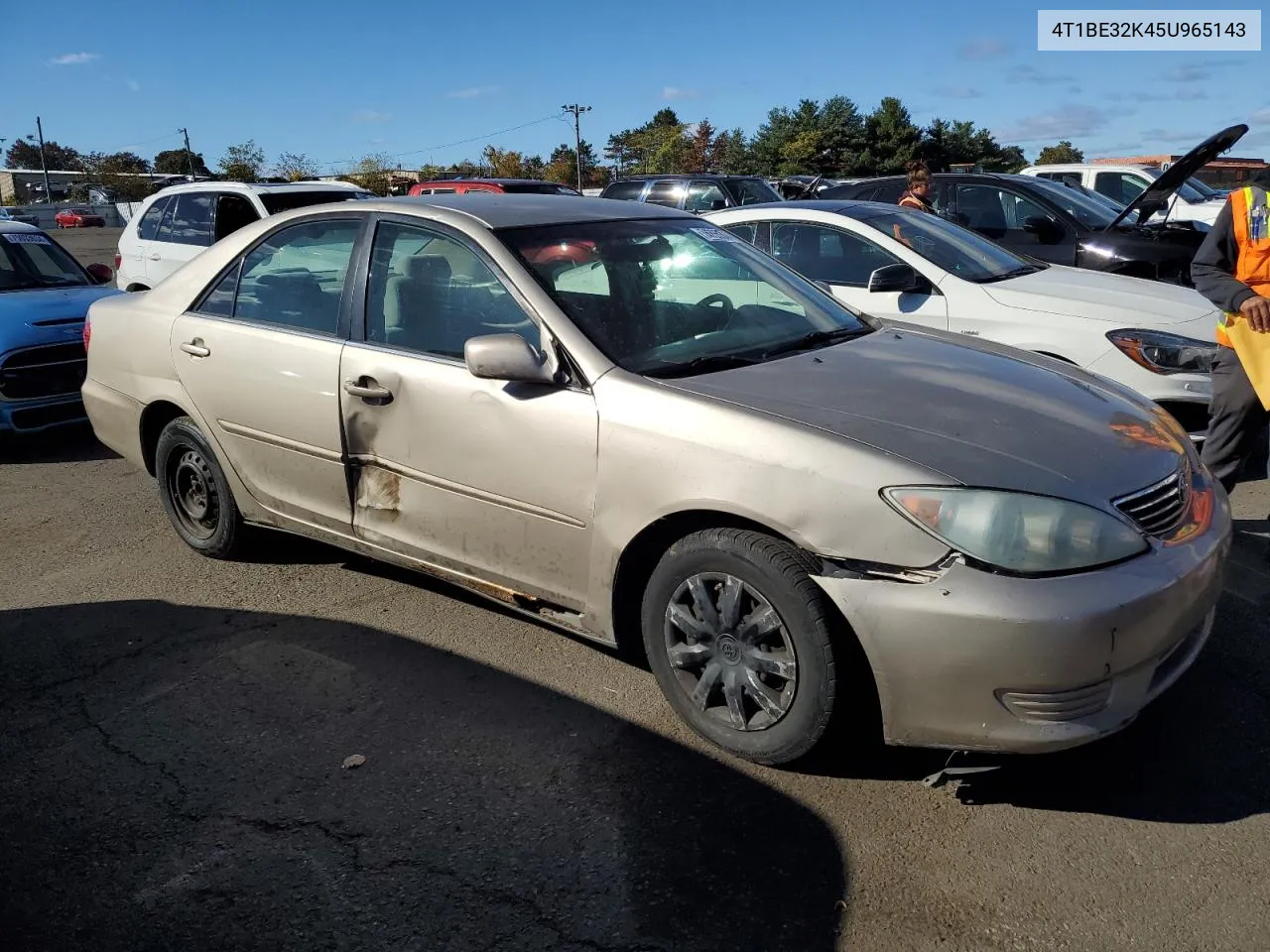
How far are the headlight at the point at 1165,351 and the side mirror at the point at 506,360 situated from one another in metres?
3.63

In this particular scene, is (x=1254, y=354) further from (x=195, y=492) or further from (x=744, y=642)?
(x=195, y=492)

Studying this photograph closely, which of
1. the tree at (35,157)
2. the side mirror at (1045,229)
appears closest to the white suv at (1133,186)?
the side mirror at (1045,229)

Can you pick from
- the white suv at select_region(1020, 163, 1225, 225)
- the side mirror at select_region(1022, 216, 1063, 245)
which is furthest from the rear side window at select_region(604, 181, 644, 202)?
the side mirror at select_region(1022, 216, 1063, 245)

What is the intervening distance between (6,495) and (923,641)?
5.79 metres

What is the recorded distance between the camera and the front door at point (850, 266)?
19.5 feet

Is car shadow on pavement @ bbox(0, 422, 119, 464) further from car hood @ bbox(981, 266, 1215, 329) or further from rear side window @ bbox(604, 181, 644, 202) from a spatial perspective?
rear side window @ bbox(604, 181, 644, 202)

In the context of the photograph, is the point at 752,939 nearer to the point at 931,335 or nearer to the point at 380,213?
the point at 931,335

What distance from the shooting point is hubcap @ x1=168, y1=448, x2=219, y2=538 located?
466 centimetres

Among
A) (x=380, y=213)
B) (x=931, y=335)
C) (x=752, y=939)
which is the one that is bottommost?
(x=752, y=939)

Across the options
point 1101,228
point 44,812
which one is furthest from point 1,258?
point 1101,228

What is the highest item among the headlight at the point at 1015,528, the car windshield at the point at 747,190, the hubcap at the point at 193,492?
the car windshield at the point at 747,190

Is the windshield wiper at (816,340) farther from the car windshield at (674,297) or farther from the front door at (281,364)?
the front door at (281,364)

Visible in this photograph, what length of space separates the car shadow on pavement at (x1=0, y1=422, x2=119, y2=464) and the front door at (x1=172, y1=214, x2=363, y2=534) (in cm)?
289

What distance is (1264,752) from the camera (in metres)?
2.97
